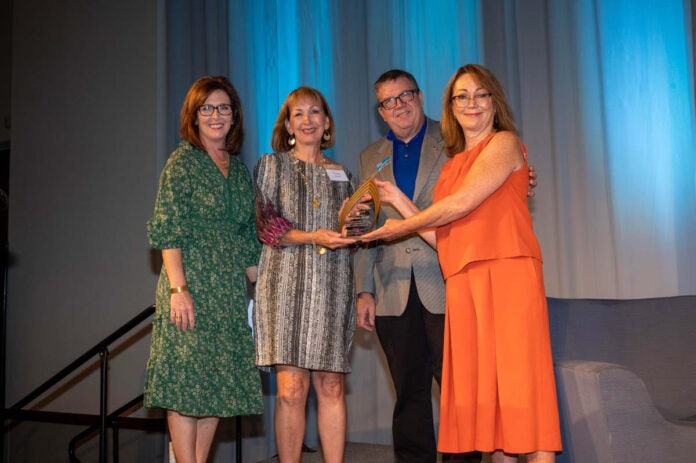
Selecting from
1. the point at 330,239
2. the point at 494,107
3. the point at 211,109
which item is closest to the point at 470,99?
the point at 494,107

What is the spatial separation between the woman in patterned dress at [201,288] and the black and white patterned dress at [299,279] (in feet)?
0.35

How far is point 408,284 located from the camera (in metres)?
2.91

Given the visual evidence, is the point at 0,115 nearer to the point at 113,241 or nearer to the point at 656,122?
the point at 113,241

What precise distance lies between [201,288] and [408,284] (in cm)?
80

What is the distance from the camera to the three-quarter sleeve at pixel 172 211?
278 cm

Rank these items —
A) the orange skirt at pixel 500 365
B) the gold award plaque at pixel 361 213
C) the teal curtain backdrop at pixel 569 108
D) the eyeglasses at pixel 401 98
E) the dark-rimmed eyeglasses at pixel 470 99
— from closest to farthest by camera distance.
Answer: the orange skirt at pixel 500 365 → the dark-rimmed eyeglasses at pixel 470 99 → the gold award plaque at pixel 361 213 → the eyeglasses at pixel 401 98 → the teal curtain backdrop at pixel 569 108

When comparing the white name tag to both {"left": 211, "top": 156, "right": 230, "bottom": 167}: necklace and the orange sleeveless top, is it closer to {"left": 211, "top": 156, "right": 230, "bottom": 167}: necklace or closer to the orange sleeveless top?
{"left": 211, "top": 156, "right": 230, "bottom": 167}: necklace

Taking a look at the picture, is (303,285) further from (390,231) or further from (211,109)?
(211,109)

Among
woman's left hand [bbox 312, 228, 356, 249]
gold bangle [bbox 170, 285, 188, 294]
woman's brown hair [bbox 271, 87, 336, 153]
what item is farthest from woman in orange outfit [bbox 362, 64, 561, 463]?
gold bangle [bbox 170, 285, 188, 294]

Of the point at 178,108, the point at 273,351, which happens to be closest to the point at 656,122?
the point at 273,351

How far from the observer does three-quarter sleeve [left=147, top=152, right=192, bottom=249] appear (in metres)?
2.78

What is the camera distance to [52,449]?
18.6 ft

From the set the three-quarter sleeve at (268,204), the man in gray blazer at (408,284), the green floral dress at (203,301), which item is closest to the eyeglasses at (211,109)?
the green floral dress at (203,301)

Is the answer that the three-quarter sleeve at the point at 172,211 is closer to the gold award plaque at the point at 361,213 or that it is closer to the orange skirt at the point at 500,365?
the gold award plaque at the point at 361,213
